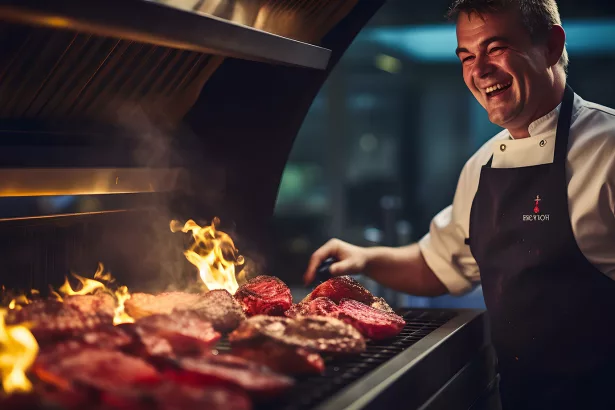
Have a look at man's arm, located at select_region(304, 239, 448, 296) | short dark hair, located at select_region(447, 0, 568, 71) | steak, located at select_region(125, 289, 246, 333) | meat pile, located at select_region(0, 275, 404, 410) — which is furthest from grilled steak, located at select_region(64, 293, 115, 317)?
short dark hair, located at select_region(447, 0, 568, 71)

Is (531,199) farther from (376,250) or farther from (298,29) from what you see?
(298,29)

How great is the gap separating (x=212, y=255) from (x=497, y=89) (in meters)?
1.15

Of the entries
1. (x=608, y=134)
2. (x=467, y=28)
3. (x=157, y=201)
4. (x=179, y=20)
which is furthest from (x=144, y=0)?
(x=608, y=134)

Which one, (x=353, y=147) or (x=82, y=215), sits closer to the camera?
(x=82, y=215)

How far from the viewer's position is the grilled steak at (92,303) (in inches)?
70.5

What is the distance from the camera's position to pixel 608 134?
2377 mm

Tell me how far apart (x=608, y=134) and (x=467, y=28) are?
1.94ft

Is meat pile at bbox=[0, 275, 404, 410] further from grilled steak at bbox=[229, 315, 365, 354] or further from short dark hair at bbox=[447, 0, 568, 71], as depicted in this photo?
short dark hair at bbox=[447, 0, 568, 71]

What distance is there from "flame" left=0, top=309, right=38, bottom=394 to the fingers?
1.15 meters

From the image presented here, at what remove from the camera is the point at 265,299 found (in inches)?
85.6

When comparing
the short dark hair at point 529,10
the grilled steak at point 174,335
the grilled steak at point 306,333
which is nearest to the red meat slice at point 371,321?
the grilled steak at point 306,333

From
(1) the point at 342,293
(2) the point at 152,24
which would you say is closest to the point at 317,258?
(1) the point at 342,293

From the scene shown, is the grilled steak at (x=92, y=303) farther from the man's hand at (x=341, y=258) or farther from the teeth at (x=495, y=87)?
the teeth at (x=495, y=87)

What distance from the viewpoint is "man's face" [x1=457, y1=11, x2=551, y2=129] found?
2.42m
